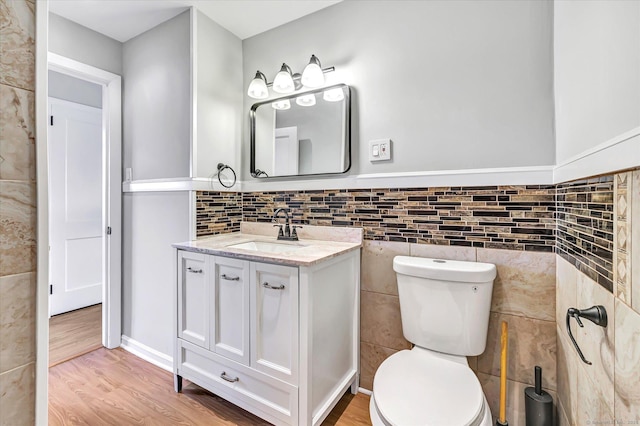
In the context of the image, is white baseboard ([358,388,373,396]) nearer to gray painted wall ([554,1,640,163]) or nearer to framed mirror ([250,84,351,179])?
framed mirror ([250,84,351,179])

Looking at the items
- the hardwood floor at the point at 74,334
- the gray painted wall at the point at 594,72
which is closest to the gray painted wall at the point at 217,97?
the hardwood floor at the point at 74,334

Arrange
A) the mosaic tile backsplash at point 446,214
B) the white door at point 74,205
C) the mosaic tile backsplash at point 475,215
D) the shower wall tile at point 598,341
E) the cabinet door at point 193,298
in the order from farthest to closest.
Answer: the white door at point 74,205
the cabinet door at point 193,298
the mosaic tile backsplash at point 446,214
the mosaic tile backsplash at point 475,215
the shower wall tile at point 598,341

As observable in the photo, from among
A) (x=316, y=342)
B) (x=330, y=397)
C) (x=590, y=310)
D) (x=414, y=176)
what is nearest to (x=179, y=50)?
(x=414, y=176)

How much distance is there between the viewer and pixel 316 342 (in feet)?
4.58

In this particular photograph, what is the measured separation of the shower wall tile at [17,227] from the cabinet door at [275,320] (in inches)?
33.6

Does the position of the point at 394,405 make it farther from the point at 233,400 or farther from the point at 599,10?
the point at 599,10

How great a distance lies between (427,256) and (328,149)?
0.85m

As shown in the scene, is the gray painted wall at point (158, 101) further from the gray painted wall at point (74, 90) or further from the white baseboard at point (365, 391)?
the white baseboard at point (365, 391)

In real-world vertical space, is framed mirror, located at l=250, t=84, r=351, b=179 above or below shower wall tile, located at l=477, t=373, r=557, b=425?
above

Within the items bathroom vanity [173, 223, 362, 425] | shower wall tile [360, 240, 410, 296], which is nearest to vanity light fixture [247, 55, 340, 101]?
bathroom vanity [173, 223, 362, 425]

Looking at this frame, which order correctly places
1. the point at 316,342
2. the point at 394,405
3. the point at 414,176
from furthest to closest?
1. the point at 414,176
2. the point at 316,342
3. the point at 394,405

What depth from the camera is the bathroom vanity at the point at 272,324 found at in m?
1.36

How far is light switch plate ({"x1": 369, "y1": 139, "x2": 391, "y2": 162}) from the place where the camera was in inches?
66.9

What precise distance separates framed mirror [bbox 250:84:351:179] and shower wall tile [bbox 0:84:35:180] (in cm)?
138
